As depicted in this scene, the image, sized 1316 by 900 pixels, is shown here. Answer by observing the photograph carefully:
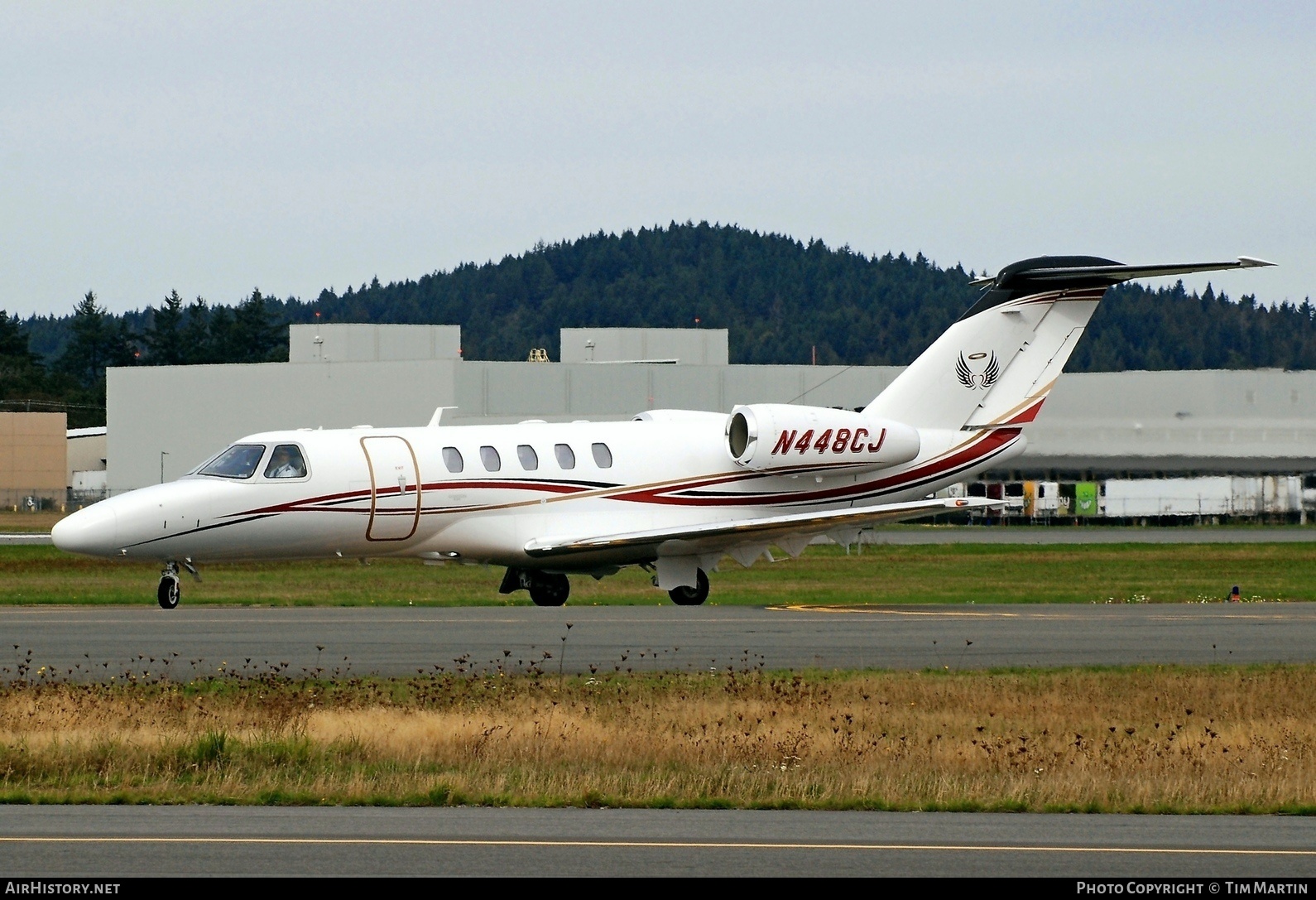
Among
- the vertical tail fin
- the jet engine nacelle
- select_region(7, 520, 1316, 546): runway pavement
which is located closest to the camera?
the jet engine nacelle

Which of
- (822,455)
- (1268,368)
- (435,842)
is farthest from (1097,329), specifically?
(435,842)

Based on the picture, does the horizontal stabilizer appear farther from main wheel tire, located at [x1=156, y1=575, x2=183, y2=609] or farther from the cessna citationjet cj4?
main wheel tire, located at [x1=156, y1=575, x2=183, y2=609]

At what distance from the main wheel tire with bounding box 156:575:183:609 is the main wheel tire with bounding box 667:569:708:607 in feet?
27.3

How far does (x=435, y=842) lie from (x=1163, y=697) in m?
10.3

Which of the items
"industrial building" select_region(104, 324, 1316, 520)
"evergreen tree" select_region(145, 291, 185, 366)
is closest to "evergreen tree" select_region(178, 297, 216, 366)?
"evergreen tree" select_region(145, 291, 185, 366)

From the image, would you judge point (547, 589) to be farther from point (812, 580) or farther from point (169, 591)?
point (812, 580)

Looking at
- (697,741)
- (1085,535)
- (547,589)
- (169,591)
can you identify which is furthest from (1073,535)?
(697,741)

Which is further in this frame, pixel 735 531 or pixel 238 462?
pixel 735 531

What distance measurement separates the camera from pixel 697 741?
15562 mm

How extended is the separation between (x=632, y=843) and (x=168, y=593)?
19.2 meters

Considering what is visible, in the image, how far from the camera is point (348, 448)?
95.6 feet

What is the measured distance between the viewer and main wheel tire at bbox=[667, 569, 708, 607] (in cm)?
3106

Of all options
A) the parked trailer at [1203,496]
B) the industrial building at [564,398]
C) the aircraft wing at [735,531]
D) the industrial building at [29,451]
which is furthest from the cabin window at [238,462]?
the industrial building at [29,451]
